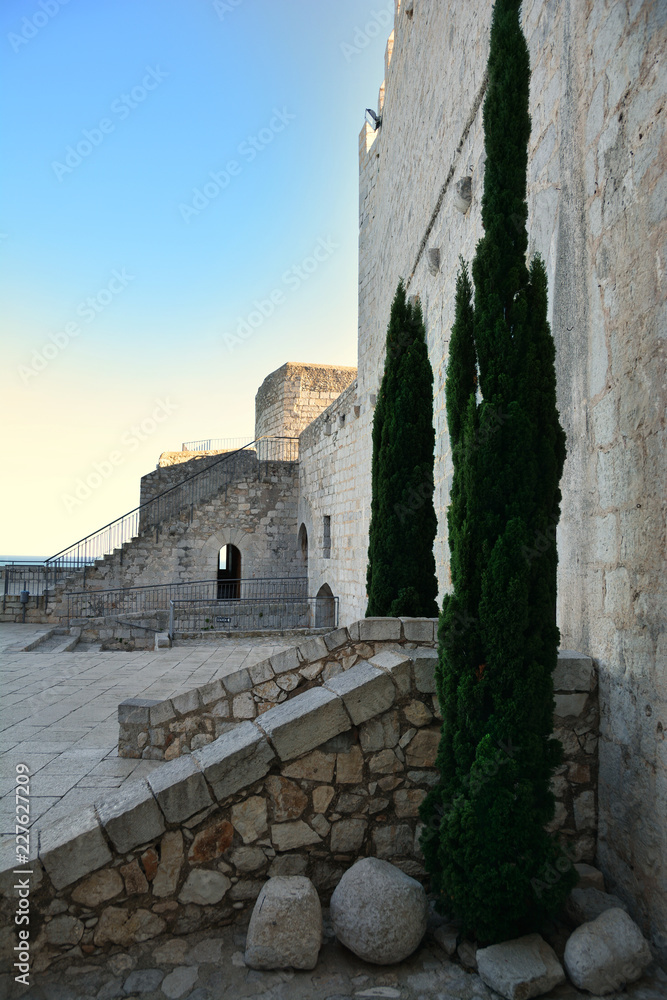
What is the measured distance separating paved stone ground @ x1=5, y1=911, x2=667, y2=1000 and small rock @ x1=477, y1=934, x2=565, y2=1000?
5 centimetres

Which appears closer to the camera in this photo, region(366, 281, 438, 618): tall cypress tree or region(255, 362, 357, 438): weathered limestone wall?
region(366, 281, 438, 618): tall cypress tree

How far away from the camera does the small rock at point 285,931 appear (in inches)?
94.6

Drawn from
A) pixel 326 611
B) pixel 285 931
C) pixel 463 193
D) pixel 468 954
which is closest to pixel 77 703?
pixel 285 931

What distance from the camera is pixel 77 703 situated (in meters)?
6.26

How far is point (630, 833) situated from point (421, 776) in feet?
2.97

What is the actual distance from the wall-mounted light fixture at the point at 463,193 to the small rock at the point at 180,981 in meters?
5.67

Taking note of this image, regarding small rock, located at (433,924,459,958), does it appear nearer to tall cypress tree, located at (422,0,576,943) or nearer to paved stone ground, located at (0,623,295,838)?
tall cypress tree, located at (422,0,576,943)

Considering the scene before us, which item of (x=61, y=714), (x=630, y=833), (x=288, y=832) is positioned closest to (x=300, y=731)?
(x=288, y=832)

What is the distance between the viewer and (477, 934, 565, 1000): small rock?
7.18 ft

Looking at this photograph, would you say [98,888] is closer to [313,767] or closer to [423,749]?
[313,767]

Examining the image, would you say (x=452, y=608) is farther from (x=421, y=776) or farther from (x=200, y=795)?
(x=200, y=795)

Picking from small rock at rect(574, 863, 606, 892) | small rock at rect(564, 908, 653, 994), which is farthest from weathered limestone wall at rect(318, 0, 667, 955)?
small rock at rect(564, 908, 653, 994)

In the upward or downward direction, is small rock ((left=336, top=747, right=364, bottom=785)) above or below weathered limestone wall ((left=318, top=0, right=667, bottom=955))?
below

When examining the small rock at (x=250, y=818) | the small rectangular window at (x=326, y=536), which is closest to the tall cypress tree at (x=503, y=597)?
the small rock at (x=250, y=818)
